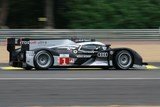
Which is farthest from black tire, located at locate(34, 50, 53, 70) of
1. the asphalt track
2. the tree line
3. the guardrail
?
the tree line

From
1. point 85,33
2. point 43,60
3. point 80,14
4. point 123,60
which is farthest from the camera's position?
point 80,14

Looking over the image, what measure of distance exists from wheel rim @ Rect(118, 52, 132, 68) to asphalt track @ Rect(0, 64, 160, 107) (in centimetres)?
86

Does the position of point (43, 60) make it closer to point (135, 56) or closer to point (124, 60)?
point (124, 60)

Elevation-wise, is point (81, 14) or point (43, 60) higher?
point (81, 14)

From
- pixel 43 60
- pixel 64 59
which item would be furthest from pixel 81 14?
pixel 43 60

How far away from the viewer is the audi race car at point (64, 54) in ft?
57.0

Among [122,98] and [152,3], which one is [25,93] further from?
[152,3]

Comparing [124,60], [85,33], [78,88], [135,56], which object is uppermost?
[85,33]

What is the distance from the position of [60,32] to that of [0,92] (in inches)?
495

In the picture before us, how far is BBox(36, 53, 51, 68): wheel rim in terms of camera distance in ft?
56.8

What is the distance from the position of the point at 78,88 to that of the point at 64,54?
16.4 ft

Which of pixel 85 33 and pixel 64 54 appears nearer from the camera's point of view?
pixel 64 54

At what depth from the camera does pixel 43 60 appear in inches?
685

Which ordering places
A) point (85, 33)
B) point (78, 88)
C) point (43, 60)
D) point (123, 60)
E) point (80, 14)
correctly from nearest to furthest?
point (78, 88) → point (43, 60) → point (123, 60) → point (85, 33) → point (80, 14)
